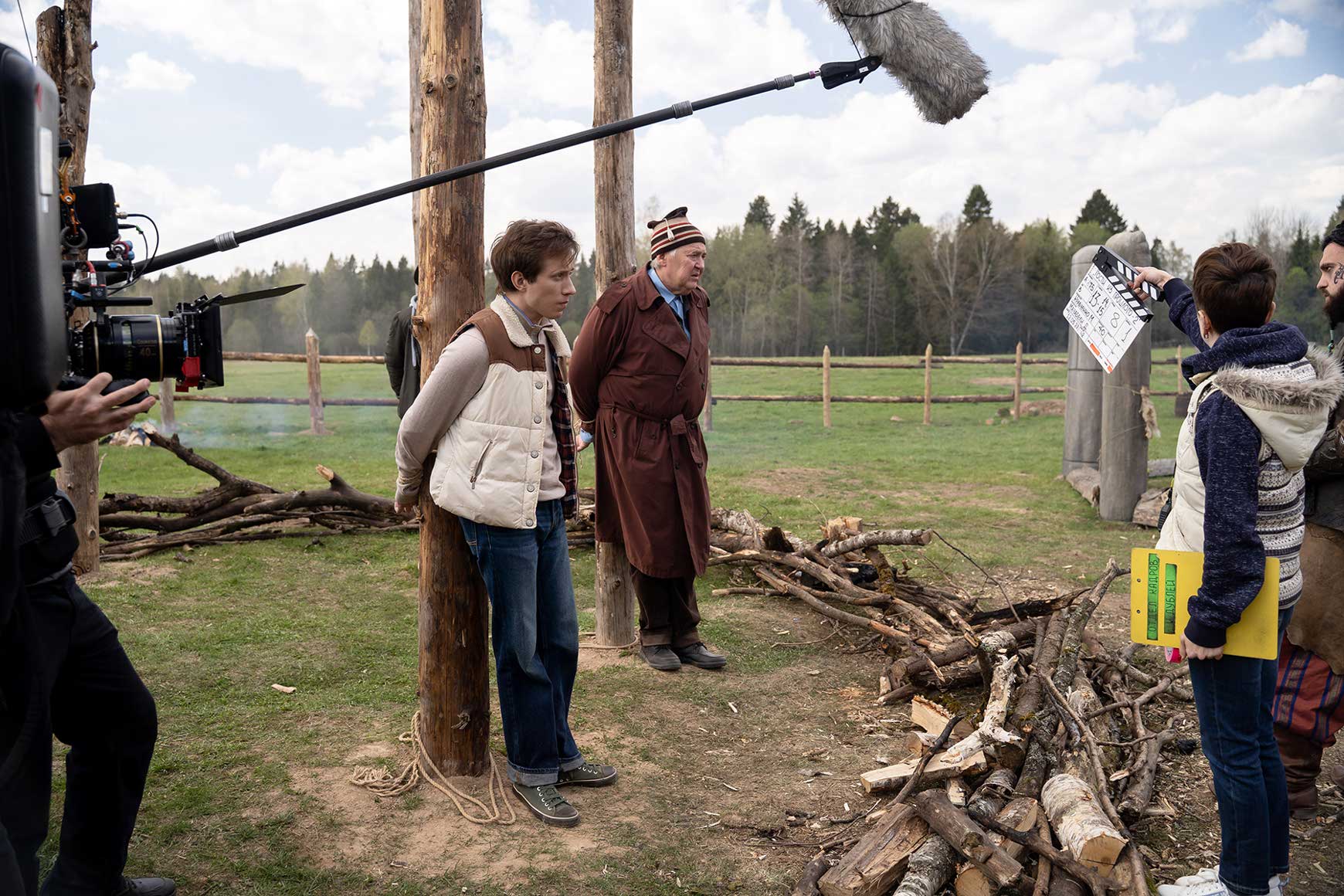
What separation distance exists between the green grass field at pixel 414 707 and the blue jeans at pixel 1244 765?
1.27 m

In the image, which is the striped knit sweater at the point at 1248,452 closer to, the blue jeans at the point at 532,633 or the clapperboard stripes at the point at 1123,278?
the clapperboard stripes at the point at 1123,278

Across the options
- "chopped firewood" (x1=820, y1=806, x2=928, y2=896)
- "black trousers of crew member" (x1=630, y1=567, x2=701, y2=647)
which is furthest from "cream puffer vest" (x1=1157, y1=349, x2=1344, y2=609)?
"black trousers of crew member" (x1=630, y1=567, x2=701, y2=647)

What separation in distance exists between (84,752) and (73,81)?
487cm

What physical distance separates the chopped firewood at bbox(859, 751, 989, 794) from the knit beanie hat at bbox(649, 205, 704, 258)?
2523mm

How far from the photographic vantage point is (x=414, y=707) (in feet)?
14.6

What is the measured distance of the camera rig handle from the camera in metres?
2.80

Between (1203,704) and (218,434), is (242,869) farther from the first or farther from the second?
(218,434)

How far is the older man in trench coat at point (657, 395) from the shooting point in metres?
4.88

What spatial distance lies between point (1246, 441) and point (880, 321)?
147 ft

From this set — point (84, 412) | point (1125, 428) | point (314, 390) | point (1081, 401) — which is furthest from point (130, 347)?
point (314, 390)

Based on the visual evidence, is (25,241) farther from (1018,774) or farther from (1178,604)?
(1018,774)

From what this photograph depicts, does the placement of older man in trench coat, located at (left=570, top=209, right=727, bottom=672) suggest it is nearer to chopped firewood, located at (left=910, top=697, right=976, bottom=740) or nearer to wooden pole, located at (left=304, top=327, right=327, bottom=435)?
chopped firewood, located at (left=910, top=697, right=976, bottom=740)

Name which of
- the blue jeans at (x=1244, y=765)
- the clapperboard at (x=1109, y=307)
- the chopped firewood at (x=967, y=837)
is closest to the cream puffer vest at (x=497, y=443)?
the chopped firewood at (x=967, y=837)

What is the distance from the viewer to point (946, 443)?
16.0m
